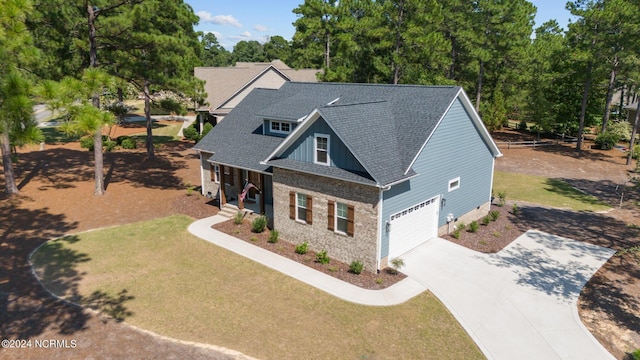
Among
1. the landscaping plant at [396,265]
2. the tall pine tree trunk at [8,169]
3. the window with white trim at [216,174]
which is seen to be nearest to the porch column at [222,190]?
the window with white trim at [216,174]

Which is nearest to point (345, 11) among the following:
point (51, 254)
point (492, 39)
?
point (492, 39)

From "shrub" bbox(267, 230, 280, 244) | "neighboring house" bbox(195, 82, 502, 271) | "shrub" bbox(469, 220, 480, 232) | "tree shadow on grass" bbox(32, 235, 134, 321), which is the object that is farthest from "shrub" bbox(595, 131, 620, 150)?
"tree shadow on grass" bbox(32, 235, 134, 321)

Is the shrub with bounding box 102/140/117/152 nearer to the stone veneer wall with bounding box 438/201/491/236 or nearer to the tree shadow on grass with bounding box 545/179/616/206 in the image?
the stone veneer wall with bounding box 438/201/491/236

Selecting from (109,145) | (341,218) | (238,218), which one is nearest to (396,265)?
(341,218)

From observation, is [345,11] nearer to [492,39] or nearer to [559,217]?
[492,39]

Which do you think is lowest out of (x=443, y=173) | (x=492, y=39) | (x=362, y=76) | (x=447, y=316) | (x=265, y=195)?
(x=447, y=316)

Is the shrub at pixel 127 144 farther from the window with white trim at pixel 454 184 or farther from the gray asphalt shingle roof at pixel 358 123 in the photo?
the window with white trim at pixel 454 184

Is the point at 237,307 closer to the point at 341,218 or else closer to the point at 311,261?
the point at 311,261
